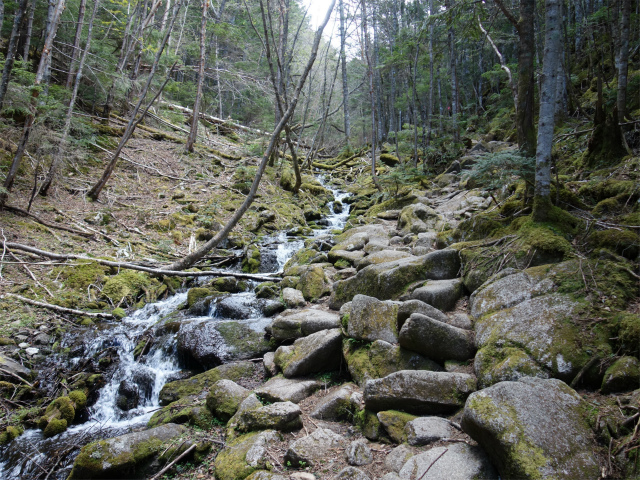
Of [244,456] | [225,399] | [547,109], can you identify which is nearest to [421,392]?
[244,456]

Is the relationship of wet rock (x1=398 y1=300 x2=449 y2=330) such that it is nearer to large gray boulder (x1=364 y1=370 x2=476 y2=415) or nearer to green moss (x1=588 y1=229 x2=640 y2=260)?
large gray boulder (x1=364 y1=370 x2=476 y2=415)

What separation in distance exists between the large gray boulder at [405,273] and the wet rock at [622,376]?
251cm

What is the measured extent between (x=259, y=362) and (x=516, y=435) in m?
4.06

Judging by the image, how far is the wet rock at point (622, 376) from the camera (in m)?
2.54

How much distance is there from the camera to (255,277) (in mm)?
8531

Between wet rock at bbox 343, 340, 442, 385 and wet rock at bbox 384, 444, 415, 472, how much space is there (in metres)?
0.95

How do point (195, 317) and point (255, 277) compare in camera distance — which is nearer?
→ point (195, 317)

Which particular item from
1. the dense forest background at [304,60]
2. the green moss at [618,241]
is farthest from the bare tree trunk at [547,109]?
the green moss at [618,241]

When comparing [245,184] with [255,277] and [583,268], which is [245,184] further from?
[583,268]

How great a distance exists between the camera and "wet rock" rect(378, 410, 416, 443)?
3.11 m

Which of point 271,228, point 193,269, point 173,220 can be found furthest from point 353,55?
point 193,269

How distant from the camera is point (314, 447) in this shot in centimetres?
328

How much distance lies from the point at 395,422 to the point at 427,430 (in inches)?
13.3

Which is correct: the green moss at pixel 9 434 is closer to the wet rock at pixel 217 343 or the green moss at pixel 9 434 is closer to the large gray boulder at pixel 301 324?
the wet rock at pixel 217 343
